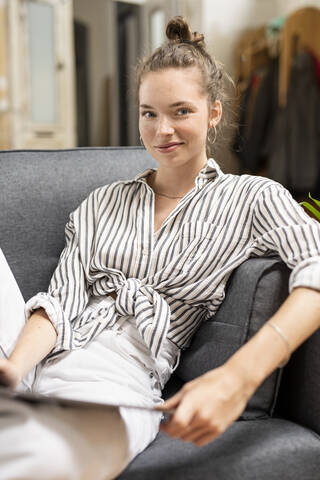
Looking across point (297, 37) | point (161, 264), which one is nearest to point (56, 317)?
point (161, 264)

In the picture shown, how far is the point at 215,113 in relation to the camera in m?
1.17

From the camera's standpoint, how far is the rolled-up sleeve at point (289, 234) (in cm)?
84

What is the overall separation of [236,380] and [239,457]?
0.15m

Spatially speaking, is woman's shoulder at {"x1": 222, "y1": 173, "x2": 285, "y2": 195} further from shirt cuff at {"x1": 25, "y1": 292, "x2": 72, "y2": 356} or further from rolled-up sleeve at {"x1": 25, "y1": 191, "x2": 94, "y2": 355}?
shirt cuff at {"x1": 25, "y1": 292, "x2": 72, "y2": 356}

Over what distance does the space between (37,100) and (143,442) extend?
2763 millimetres

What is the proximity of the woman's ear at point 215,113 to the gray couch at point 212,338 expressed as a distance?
0.99 ft

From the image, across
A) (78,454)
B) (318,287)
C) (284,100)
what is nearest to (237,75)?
(284,100)

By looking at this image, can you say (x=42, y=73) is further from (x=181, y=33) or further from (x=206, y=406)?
(x=206, y=406)

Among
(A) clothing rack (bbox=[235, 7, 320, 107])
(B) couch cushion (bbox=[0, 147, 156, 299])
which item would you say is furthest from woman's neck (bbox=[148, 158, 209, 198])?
(A) clothing rack (bbox=[235, 7, 320, 107])

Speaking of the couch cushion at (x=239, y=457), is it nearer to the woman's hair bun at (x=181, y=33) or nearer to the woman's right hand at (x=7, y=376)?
the woman's right hand at (x=7, y=376)

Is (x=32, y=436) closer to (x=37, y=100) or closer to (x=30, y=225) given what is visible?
(x=30, y=225)

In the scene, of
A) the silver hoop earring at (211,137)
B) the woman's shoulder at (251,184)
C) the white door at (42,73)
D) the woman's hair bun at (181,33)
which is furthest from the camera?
the white door at (42,73)

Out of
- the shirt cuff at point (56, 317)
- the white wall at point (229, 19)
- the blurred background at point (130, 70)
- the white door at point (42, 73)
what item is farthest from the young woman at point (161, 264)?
the white wall at point (229, 19)

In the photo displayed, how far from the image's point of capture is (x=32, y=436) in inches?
26.3
